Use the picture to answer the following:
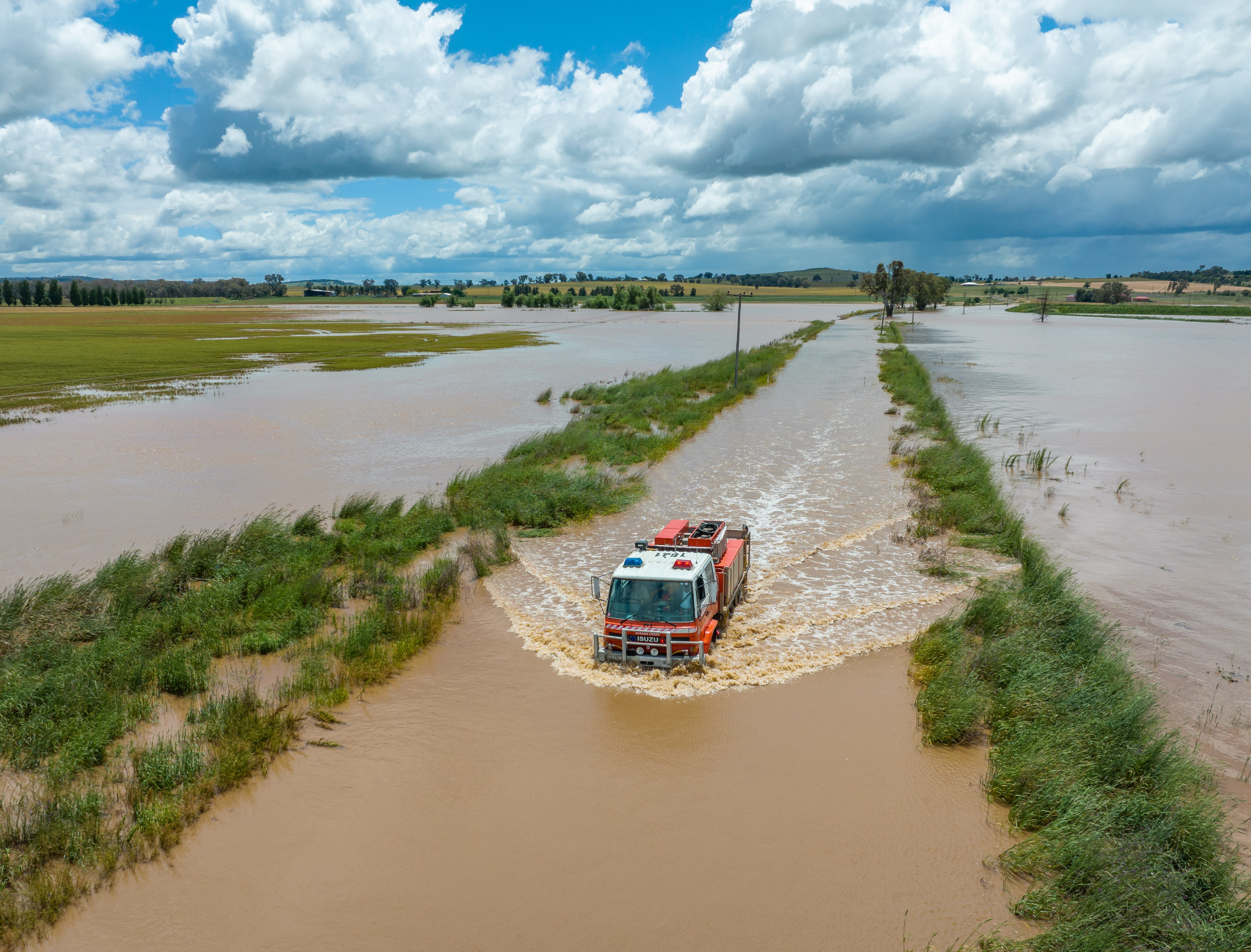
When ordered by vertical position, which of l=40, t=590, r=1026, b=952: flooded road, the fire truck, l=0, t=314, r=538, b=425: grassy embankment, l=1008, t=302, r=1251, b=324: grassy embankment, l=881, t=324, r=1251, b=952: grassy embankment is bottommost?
l=40, t=590, r=1026, b=952: flooded road

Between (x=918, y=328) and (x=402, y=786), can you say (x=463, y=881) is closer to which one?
(x=402, y=786)

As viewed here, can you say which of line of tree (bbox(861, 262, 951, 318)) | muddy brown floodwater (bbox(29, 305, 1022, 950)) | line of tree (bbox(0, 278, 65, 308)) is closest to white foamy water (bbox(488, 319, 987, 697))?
muddy brown floodwater (bbox(29, 305, 1022, 950))

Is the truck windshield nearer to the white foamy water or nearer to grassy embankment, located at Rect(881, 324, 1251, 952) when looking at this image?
the white foamy water

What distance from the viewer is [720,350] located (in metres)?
85.9

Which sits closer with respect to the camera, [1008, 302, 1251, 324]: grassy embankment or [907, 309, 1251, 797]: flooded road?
[907, 309, 1251, 797]: flooded road

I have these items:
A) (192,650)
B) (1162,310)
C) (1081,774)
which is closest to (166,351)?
(192,650)

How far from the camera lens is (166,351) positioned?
75062mm

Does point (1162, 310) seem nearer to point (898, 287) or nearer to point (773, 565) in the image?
point (898, 287)

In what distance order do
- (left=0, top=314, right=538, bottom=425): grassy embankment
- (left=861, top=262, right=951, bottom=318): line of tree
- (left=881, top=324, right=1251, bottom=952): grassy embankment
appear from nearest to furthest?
(left=881, top=324, right=1251, bottom=952): grassy embankment < (left=0, top=314, right=538, bottom=425): grassy embankment < (left=861, top=262, right=951, bottom=318): line of tree

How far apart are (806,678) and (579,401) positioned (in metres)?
34.5

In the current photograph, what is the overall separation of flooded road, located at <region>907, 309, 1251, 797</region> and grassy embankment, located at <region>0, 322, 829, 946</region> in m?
13.7

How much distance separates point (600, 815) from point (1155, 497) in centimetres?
2422

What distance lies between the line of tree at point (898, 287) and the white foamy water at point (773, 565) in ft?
381

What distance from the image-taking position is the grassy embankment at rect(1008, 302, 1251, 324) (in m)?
158
